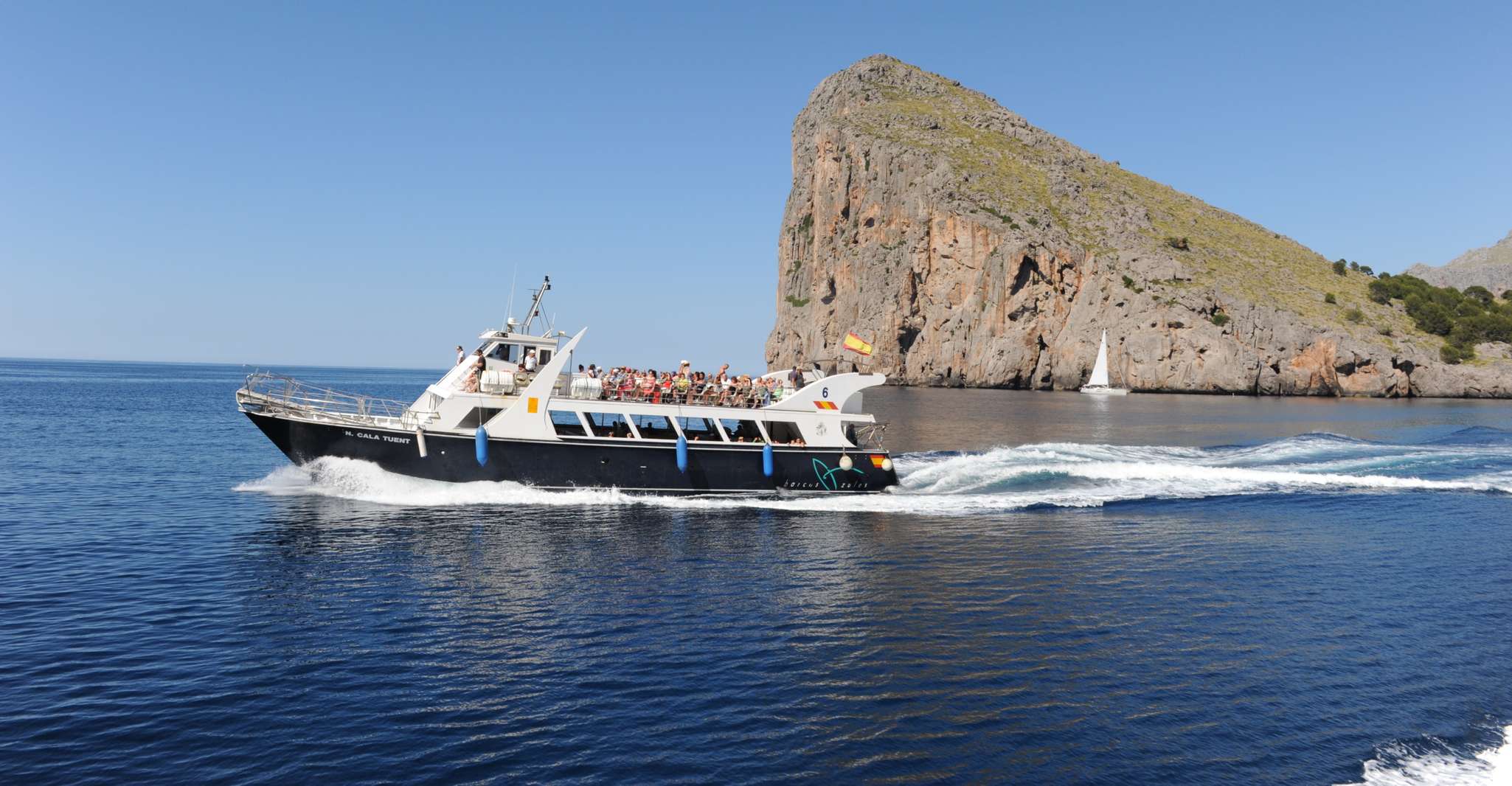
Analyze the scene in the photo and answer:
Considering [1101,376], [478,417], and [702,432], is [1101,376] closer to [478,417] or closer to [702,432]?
[702,432]

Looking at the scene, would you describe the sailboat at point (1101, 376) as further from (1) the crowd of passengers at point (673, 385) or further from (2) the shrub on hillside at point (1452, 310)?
(1) the crowd of passengers at point (673, 385)

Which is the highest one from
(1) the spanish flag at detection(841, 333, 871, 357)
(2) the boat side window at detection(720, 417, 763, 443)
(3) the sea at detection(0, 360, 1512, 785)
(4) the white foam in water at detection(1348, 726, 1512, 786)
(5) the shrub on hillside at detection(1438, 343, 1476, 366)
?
(5) the shrub on hillside at detection(1438, 343, 1476, 366)

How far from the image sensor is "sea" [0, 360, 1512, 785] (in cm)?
1099

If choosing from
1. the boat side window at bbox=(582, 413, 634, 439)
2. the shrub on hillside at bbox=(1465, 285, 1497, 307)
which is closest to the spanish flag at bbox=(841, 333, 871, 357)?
the boat side window at bbox=(582, 413, 634, 439)

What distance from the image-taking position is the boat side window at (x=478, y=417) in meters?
28.2

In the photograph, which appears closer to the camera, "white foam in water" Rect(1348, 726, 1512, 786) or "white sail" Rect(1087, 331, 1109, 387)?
"white foam in water" Rect(1348, 726, 1512, 786)

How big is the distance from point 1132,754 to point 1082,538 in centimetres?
1374

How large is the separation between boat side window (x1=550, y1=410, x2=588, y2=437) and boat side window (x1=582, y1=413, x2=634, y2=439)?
0.43 m

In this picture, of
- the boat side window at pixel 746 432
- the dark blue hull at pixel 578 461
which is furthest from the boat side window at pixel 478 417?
the boat side window at pixel 746 432

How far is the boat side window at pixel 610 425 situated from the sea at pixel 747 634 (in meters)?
2.24

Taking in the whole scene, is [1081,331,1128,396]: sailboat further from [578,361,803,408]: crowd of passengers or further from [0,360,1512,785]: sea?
[578,361,803,408]: crowd of passengers

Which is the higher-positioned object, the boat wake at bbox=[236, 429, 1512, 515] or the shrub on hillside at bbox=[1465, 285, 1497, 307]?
the shrub on hillside at bbox=[1465, 285, 1497, 307]

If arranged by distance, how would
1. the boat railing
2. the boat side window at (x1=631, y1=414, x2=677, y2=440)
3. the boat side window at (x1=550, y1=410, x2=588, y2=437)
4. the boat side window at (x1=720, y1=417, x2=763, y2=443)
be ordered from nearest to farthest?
the boat railing, the boat side window at (x1=550, y1=410, x2=588, y2=437), the boat side window at (x1=631, y1=414, x2=677, y2=440), the boat side window at (x1=720, y1=417, x2=763, y2=443)

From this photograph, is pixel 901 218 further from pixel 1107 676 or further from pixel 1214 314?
pixel 1107 676
